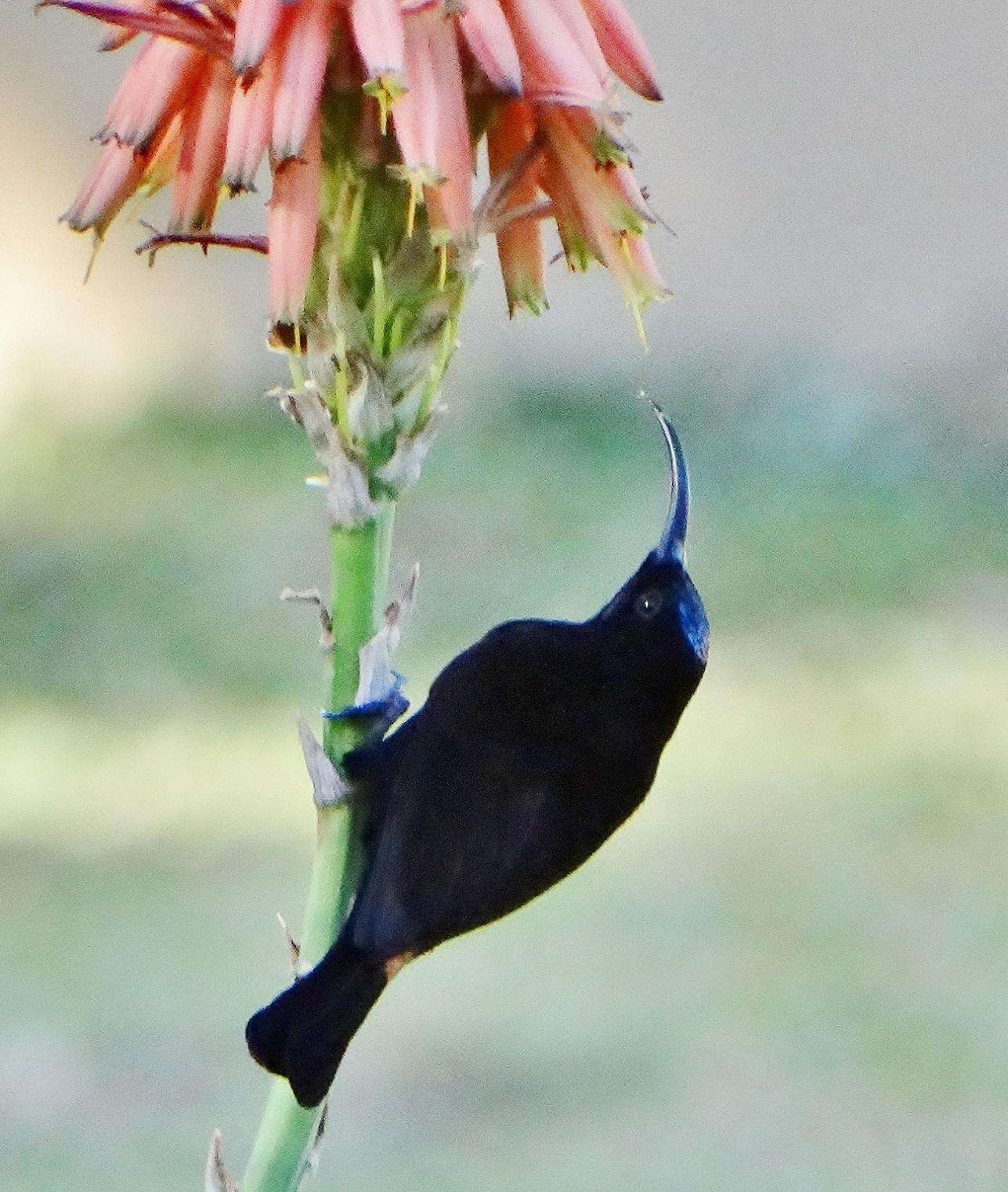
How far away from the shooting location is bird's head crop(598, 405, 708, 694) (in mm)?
500

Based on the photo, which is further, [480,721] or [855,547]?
[855,547]

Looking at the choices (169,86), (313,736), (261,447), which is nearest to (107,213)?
(169,86)

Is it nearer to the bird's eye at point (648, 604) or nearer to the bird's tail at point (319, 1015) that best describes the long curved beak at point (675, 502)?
the bird's eye at point (648, 604)

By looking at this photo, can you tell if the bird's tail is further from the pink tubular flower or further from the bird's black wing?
the pink tubular flower

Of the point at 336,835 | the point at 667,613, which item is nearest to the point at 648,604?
the point at 667,613

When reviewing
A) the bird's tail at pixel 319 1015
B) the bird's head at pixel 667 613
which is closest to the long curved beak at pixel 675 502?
the bird's head at pixel 667 613

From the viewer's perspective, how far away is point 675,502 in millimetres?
509

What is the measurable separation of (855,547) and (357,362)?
47.0 inches

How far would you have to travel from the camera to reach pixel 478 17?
0.43 metres

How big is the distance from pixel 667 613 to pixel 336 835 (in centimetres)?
11

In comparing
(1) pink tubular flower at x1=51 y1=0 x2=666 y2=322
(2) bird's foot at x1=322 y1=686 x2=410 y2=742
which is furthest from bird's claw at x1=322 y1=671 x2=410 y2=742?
(1) pink tubular flower at x1=51 y1=0 x2=666 y2=322

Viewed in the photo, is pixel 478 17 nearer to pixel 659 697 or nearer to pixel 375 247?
pixel 375 247

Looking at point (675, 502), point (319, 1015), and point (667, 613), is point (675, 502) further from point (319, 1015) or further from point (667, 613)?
point (319, 1015)

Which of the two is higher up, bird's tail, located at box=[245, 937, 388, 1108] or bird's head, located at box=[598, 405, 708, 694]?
bird's head, located at box=[598, 405, 708, 694]
